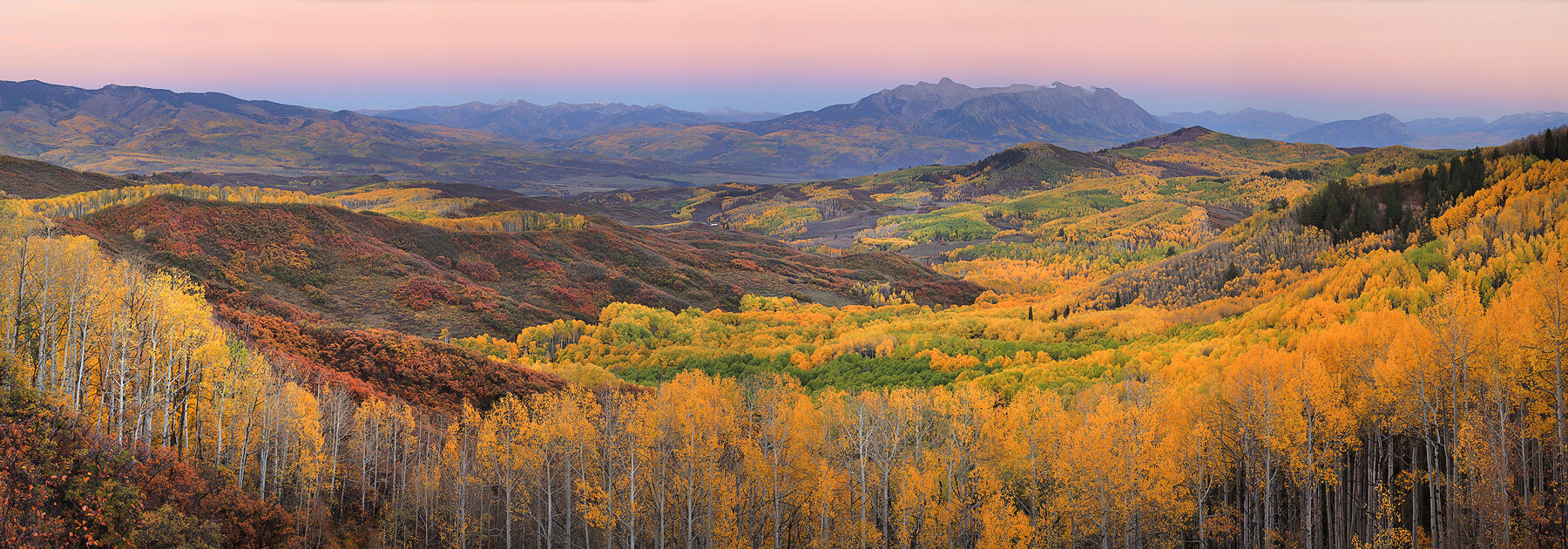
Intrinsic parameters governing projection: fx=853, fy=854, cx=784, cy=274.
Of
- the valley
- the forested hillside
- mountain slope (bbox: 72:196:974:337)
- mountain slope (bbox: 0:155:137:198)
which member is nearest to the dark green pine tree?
the valley

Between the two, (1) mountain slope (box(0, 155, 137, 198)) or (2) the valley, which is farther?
(1) mountain slope (box(0, 155, 137, 198))

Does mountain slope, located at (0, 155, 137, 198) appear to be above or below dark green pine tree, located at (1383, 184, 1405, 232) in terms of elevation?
above

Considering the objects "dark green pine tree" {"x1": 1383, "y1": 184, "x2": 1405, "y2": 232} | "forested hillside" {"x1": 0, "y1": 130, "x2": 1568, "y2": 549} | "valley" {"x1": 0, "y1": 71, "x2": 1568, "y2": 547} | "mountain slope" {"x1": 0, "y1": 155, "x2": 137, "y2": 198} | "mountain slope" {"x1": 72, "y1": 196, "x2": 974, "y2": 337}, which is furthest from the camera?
"mountain slope" {"x1": 0, "y1": 155, "x2": 137, "y2": 198}

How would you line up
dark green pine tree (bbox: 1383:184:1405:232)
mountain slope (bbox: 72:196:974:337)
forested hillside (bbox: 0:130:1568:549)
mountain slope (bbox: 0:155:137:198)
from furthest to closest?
mountain slope (bbox: 0:155:137:198) → mountain slope (bbox: 72:196:974:337) → dark green pine tree (bbox: 1383:184:1405:232) → forested hillside (bbox: 0:130:1568:549)

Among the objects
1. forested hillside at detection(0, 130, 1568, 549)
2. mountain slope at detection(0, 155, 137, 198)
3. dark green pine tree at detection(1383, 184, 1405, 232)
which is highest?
mountain slope at detection(0, 155, 137, 198)

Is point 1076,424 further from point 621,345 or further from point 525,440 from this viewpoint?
point 621,345

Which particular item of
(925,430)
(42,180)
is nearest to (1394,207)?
(925,430)

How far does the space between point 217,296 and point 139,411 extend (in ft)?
204

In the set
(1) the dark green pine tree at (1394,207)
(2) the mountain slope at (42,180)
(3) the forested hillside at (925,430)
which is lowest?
(3) the forested hillside at (925,430)

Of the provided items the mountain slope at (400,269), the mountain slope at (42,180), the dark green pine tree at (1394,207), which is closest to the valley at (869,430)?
the dark green pine tree at (1394,207)

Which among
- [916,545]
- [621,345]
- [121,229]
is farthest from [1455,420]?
[121,229]

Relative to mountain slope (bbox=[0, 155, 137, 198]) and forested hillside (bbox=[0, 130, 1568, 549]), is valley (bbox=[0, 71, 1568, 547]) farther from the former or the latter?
mountain slope (bbox=[0, 155, 137, 198])

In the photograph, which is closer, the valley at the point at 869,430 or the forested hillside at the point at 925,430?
the valley at the point at 869,430

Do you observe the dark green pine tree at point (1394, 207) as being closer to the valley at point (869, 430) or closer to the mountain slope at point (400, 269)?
the valley at point (869, 430)
